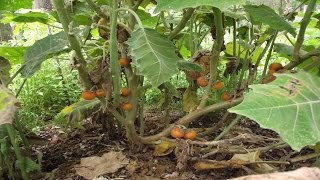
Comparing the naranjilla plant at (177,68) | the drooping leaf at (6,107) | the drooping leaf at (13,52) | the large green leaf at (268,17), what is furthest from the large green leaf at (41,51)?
the large green leaf at (268,17)

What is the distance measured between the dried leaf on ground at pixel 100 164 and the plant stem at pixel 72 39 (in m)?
0.31

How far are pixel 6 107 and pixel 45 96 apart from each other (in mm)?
2394

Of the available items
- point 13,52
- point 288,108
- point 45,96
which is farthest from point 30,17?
point 45,96

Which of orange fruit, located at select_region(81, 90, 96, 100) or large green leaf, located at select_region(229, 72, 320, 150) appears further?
orange fruit, located at select_region(81, 90, 96, 100)

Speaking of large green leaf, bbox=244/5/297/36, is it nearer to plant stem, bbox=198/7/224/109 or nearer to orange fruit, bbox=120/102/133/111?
plant stem, bbox=198/7/224/109

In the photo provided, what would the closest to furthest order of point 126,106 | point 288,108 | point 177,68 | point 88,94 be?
point 288,108 → point 177,68 → point 88,94 → point 126,106

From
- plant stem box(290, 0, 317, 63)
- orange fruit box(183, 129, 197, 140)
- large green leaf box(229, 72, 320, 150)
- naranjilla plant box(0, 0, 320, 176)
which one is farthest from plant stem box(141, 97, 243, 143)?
large green leaf box(229, 72, 320, 150)

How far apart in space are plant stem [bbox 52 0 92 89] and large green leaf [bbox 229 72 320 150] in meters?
0.57

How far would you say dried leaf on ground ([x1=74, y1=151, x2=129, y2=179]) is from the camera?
5.03ft

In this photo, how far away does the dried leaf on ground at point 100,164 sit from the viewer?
153cm

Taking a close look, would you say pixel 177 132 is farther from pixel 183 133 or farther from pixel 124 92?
pixel 124 92

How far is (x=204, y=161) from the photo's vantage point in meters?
Result: 1.43

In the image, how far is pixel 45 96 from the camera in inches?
129

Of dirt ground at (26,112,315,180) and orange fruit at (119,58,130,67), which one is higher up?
orange fruit at (119,58,130,67)
